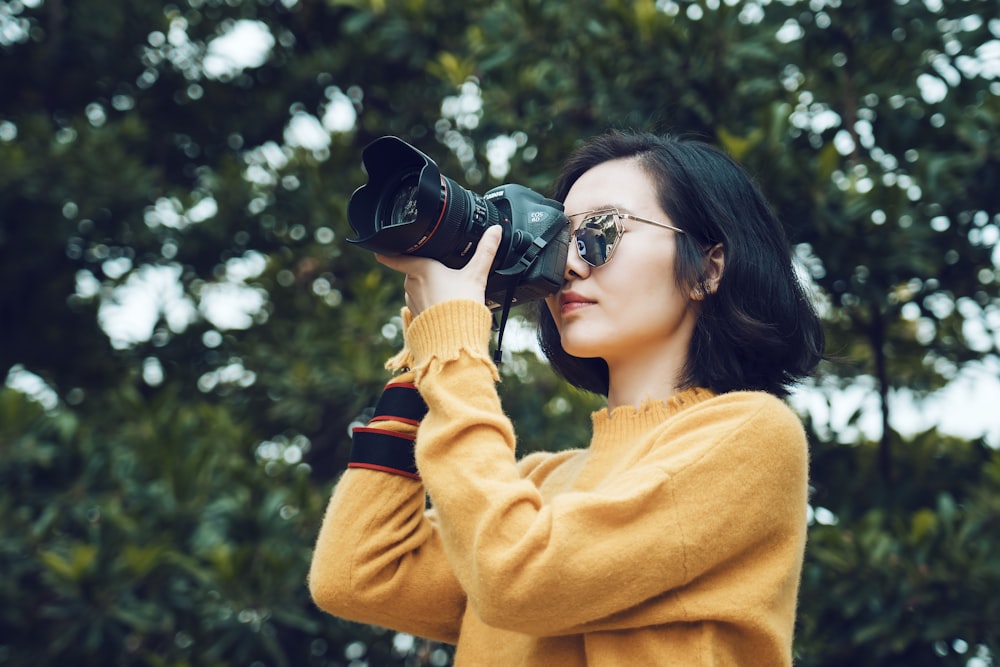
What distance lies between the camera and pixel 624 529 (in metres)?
1.17

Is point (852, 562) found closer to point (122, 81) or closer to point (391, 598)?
point (391, 598)

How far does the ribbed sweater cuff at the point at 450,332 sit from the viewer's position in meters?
1.30

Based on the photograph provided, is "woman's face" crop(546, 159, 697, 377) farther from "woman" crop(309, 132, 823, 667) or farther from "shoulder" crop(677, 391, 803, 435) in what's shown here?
"shoulder" crop(677, 391, 803, 435)

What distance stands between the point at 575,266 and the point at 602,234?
0.18 ft

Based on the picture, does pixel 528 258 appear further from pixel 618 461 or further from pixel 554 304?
pixel 618 461

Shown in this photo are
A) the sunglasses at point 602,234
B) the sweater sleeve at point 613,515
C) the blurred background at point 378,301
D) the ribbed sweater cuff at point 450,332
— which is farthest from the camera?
the blurred background at point 378,301

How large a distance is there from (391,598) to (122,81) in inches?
117

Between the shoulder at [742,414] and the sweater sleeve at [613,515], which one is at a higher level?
the shoulder at [742,414]

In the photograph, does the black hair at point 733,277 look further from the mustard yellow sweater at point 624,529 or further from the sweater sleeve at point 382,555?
the sweater sleeve at point 382,555

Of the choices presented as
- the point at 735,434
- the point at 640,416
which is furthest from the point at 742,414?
the point at 640,416

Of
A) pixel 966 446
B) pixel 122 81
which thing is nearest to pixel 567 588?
pixel 966 446

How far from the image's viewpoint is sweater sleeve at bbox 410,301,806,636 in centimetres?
114

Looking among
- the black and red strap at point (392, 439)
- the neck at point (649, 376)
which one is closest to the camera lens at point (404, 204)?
the black and red strap at point (392, 439)

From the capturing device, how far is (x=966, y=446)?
9.40ft
